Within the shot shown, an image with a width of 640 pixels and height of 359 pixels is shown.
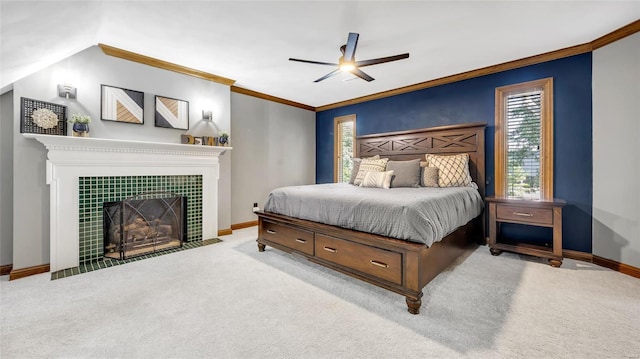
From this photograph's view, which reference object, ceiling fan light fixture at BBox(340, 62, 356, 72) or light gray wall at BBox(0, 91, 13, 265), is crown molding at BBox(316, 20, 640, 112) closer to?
ceiling fan light fixture at BBox(340, 62, 356, 72)

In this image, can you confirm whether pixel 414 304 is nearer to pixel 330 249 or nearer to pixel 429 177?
pixel 330 249

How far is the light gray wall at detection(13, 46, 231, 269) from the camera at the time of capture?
2561mm

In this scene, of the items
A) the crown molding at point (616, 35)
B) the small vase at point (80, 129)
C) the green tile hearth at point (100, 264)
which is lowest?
the green tile hearth at point (100, 264)

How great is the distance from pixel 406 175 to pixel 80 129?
4.07 meters

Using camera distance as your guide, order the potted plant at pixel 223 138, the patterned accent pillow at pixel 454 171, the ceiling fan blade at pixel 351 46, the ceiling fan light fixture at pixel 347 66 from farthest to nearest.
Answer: the potted plant at pixel 223 138, the patterned accent pillow at pixel 454 171, the ceiling fan light fixture at pixel 347 66, the ceiling fan blade at pixel 351 46

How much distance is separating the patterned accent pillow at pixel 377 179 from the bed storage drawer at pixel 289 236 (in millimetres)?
1385

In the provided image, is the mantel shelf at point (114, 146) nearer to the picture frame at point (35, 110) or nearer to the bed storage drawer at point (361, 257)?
the picture frame at point (35, 110)

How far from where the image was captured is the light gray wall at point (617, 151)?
102 inches

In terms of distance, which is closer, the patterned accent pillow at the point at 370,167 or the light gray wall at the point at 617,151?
the light gray wall at the point at 617,151

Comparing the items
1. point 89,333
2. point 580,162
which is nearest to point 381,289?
point 89,333

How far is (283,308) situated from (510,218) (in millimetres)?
2856

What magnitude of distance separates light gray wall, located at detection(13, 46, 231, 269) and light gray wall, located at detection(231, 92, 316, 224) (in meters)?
0.79

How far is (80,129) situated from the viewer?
2.76 m

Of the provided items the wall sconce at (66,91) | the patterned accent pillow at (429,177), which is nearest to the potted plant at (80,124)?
the wall sconce at (66,91)
